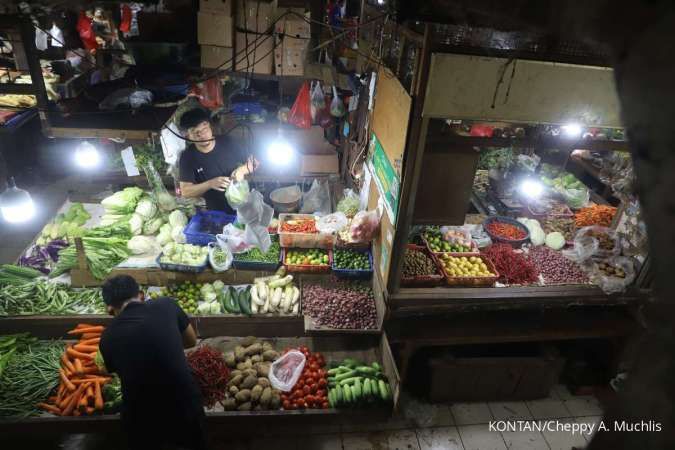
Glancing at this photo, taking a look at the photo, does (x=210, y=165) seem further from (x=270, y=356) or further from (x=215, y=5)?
(x=270, y=356)

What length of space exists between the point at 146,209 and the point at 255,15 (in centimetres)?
304

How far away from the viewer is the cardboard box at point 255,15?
453 centimetres

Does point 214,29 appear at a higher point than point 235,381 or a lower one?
higher

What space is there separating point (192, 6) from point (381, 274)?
13.2 feet

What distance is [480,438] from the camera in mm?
4836

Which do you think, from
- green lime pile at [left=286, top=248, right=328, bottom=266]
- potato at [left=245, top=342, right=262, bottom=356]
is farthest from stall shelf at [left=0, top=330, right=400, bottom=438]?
green lime pile at [left=286, top=248, right=328, bottom=266]

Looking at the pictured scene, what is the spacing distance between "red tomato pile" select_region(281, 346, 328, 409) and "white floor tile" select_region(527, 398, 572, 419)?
9.30ft

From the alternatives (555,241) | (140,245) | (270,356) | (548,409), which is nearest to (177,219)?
(140,245)

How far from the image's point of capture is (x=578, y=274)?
16.8ft

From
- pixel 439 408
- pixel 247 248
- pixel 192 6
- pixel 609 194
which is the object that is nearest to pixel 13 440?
pixel 247 248

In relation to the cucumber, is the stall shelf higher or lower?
lower

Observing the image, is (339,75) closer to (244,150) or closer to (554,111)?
(244,150)

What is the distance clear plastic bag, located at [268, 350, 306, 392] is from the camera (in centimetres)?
431

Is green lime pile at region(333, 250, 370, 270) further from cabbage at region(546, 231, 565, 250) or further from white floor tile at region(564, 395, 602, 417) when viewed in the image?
white floor tile at region(564, 395, 602, 417)
